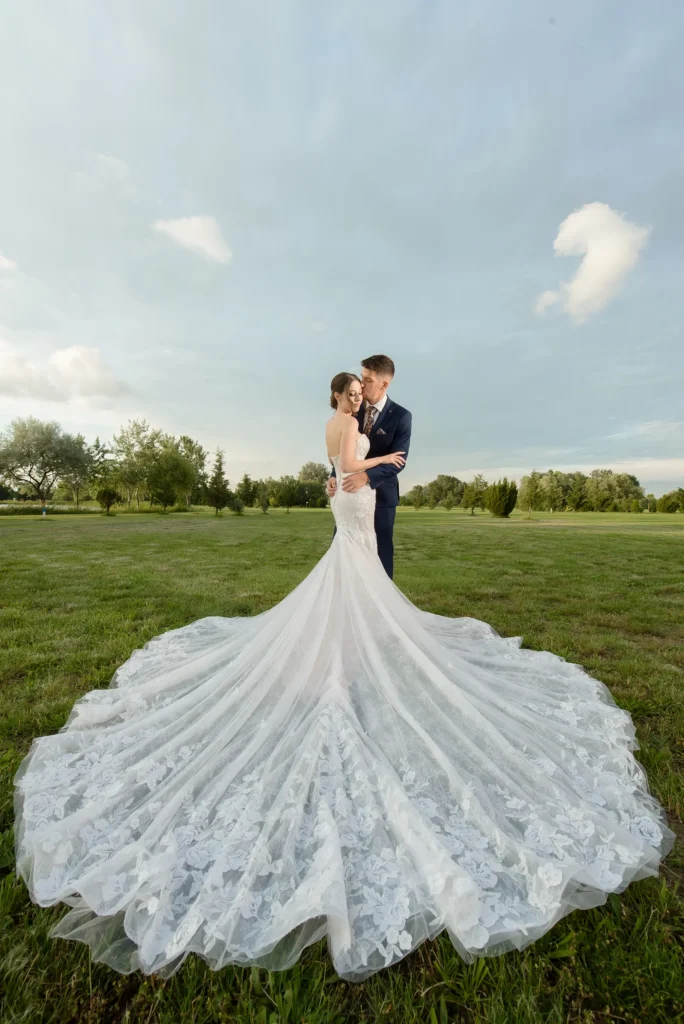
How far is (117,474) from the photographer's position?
53.7 meters

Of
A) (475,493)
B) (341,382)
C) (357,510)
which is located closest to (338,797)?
(357,510)

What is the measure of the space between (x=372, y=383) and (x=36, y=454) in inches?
2250

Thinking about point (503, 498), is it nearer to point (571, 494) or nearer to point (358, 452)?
point (571, 494)

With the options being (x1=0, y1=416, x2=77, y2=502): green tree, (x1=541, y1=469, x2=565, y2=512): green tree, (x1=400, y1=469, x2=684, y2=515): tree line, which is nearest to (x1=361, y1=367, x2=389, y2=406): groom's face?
(x1=0, y1=416, x2=77, y2=502): green tree

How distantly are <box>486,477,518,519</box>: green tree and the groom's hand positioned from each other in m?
50.8

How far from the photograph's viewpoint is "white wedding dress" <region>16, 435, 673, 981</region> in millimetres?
2016

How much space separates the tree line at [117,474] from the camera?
4897 centimetres

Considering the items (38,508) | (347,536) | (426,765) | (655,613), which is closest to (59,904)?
(426,765)

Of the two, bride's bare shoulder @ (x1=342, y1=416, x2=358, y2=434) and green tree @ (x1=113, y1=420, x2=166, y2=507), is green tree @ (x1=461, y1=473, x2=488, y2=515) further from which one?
bride's bare shoulder @ (x1=342, y1=416, x2=358, y2=434)

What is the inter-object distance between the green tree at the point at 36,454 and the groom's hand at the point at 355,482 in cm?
5496

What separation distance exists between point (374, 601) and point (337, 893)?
2172 millimetres

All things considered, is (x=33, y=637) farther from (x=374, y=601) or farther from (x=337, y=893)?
(x=337, y=893)

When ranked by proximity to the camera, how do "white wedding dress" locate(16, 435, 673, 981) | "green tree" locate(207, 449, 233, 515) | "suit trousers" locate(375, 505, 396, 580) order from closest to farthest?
"white wedding dress" locate(16, 435, 673, 981) < "suit trousers" locate(375, 505, 396, 580) < "green tree" locate(207, 449, 233, 515)

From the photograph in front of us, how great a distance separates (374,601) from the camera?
156 inches
